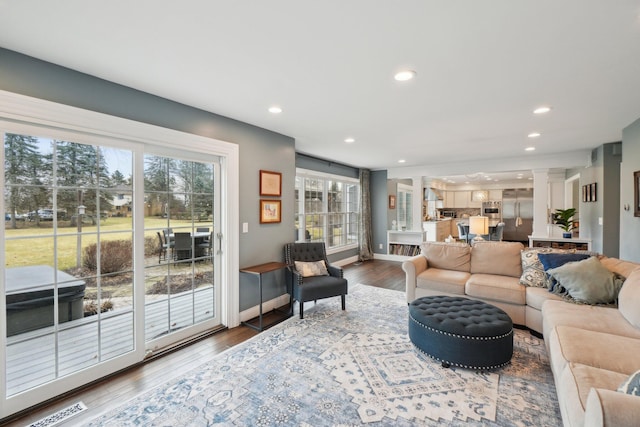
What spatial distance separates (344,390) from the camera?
2.23 metres

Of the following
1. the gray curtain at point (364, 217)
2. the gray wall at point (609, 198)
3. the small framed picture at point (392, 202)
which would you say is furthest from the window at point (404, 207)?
the gray wall at point (609, 198)

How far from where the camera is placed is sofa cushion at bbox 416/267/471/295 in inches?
147

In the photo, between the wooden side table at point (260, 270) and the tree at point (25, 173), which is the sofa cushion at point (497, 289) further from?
the tree at point (25, 173)

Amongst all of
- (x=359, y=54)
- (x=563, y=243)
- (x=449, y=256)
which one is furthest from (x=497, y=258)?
(x=359, y=54)

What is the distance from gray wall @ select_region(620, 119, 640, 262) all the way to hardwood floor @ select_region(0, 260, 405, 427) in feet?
15.7

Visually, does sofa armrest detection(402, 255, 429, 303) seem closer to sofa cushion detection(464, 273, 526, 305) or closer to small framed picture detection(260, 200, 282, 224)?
sofa cushion detection(464, 273, 526, 305)

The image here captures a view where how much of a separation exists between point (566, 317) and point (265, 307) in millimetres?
3220

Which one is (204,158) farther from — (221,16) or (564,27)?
(564,27)

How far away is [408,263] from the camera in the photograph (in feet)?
13.4

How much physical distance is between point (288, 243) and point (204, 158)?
169 cm

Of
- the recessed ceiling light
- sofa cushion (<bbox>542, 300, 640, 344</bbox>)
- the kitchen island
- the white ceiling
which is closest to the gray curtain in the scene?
the kitchen island

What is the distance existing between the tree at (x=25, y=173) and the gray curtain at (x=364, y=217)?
20.5 ft

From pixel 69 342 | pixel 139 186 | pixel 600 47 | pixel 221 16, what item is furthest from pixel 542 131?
pixel 69 342

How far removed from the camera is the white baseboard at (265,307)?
3654mm
